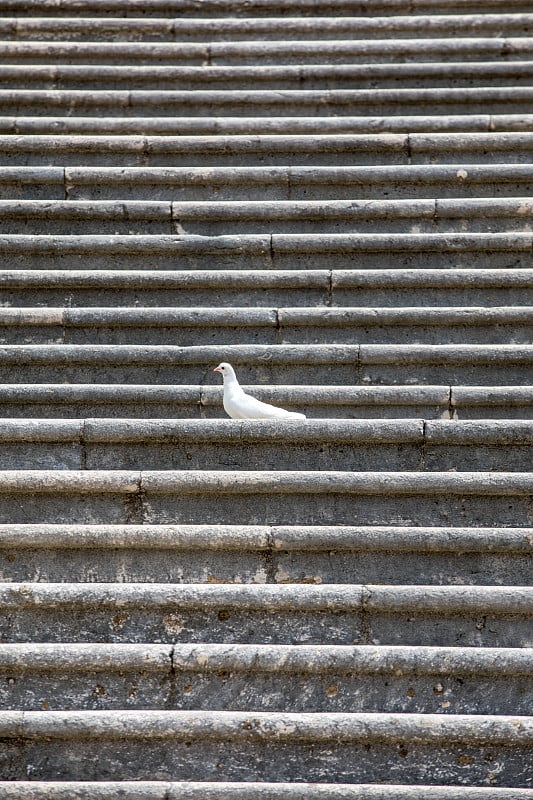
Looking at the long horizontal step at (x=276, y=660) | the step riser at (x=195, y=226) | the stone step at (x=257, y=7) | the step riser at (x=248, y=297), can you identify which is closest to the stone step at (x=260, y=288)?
the step riser at (x=248, y=297)

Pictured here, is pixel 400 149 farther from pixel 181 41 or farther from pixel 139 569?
pixel 139 569

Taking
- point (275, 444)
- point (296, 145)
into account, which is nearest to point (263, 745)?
point (275, 444)

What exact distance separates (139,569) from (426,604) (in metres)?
1.25

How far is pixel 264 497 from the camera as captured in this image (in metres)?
4.62

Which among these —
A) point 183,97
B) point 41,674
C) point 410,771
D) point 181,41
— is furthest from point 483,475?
point 181,41

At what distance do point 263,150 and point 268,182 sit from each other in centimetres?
38

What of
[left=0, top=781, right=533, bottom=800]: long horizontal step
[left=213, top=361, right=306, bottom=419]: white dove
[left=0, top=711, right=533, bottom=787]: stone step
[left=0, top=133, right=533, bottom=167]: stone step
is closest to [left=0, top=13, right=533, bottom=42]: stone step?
[left=0, top=133, right=533, bottom=167]: stone step

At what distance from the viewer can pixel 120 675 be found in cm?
401

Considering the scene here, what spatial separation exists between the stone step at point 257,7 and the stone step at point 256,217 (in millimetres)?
2599

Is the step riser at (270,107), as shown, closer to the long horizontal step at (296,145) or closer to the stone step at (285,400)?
the long horizontal step at (296,145)

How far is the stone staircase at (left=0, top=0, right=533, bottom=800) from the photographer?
12.6ft

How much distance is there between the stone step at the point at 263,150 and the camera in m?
6.90

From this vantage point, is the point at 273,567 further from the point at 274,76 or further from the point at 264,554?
the point at 274,76

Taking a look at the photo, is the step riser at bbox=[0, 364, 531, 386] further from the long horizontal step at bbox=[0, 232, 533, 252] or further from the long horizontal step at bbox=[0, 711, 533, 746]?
the long horizontal step at bbox=[0, 711, 533, 746]
